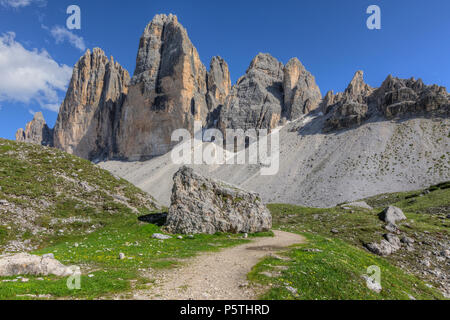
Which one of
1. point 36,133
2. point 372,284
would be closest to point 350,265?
Result: point 372,284

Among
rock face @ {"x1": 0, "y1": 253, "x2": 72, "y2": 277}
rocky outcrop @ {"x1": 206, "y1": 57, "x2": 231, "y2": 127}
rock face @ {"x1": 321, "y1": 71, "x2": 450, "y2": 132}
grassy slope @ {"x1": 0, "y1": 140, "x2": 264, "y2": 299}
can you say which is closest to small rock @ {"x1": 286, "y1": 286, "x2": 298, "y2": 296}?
grassy slope @ {"x1": 0, "y1": 140, "x2": 264, "y2": 299}

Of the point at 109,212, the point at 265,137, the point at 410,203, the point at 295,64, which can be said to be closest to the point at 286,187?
the point at 410,203

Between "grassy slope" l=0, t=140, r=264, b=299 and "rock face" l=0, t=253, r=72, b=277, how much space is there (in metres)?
0.62

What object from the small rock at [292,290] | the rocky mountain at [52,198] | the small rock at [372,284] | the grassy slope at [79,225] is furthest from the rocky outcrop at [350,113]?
the small rock at [292,290]

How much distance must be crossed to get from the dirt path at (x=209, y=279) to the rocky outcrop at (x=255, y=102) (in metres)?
116

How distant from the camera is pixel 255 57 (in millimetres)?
155500

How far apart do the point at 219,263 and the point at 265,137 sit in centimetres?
11018

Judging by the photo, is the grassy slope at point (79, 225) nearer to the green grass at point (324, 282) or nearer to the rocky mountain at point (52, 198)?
the rocky mountain at point (52, 198)

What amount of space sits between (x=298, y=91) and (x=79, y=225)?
131 meters

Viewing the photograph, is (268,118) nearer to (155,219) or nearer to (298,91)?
(298,91)

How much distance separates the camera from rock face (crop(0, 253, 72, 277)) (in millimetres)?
9109

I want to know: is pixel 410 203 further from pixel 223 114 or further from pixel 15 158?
pixel 223 114

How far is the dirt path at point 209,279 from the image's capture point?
26.3 feet

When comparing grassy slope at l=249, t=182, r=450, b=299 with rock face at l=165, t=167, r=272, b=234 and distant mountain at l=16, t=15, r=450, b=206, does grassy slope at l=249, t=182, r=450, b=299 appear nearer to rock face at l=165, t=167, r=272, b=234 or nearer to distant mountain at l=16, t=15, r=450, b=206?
rock face at l=165, t=167, r=272, b=234
